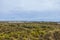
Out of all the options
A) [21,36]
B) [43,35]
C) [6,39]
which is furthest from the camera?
[43,35]

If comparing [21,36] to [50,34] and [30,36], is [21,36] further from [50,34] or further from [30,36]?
[50,34]

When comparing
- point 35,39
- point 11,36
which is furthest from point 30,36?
point 11,36

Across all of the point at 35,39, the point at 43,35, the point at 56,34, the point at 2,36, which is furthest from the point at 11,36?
the point at 56,34

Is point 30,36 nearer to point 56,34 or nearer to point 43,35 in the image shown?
point 43,35

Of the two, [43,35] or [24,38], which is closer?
[24,38]

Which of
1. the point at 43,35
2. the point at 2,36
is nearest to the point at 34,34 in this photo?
the point at 43,35

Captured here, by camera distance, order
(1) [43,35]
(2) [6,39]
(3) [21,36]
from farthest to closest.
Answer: (1) [43,35] < (3) [21,36] < (2) [6,39]

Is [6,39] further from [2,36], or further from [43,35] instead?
[43,35]

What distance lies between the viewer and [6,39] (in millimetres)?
37062

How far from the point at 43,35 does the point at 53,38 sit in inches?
81.9

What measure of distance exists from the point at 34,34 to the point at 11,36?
5.90m

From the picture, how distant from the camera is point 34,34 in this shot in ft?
142

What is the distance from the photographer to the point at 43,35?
4325 cm

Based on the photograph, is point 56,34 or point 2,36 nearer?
point 2,36
